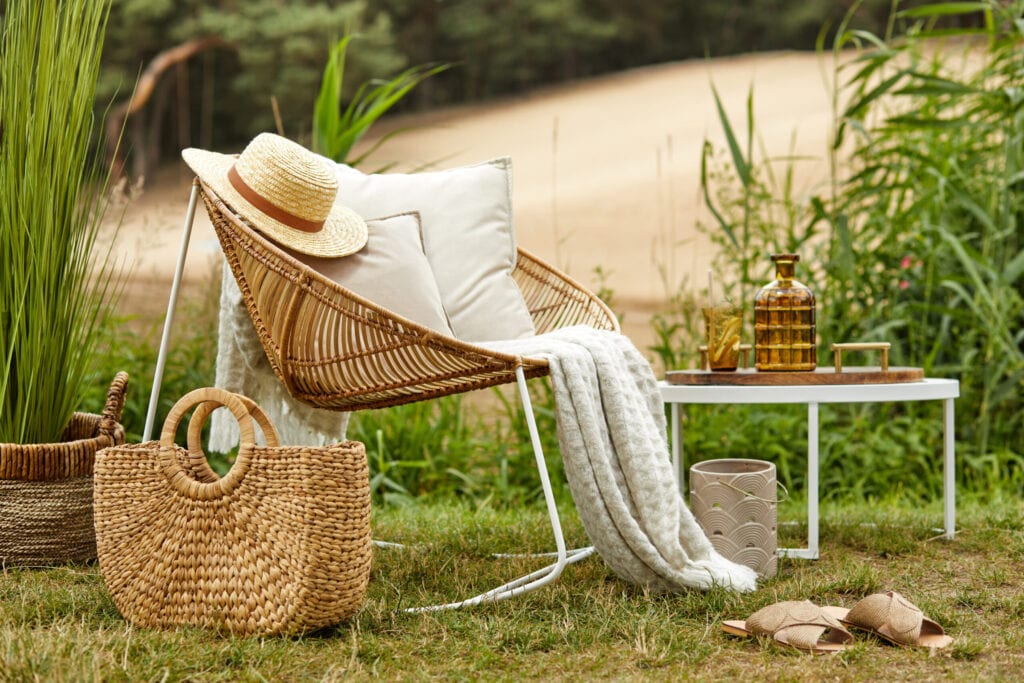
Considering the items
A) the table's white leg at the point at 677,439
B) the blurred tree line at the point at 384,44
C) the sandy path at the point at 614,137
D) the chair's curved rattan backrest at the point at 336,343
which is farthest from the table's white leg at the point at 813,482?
the blurred tree line at the point at 384,44

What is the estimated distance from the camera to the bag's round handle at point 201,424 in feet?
5.34

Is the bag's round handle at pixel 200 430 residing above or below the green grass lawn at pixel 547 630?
above

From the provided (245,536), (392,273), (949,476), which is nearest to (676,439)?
(949,476)

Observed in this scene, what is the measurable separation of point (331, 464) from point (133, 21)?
292 inches

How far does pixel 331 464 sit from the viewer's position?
162 cm

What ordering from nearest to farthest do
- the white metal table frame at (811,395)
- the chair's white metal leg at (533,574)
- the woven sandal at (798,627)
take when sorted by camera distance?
the woven sandal at (798,627) → the chair's white metal leg at (533,574) → the white metal table frame at (811,395)

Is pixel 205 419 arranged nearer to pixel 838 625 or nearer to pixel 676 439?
pixel 838 625

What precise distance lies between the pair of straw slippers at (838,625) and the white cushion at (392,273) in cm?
89

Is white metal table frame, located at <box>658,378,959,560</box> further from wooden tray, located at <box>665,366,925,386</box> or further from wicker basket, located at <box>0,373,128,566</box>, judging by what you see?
wicker basket, located at <box>0,373,128,566</box>

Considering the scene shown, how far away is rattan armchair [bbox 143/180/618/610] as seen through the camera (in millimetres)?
1891

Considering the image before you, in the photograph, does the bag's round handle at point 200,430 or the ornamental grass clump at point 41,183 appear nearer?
the bag's round handle at point 200,430

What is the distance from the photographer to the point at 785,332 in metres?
2.30

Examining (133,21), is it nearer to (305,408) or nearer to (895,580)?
(305,408)

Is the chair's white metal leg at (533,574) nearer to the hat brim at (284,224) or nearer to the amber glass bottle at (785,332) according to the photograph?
the hat brim at (284,224)
